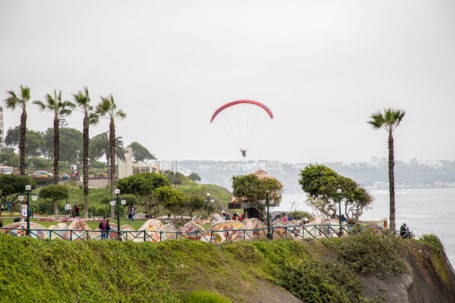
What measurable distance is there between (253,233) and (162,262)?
9.50m

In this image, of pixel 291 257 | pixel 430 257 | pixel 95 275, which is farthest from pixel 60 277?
pixel 430 257

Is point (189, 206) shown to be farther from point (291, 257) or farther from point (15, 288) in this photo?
point (15, 288)

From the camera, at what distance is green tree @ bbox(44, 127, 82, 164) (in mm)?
123875

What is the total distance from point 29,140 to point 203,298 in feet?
361

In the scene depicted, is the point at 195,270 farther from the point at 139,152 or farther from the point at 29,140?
the point at 139,152

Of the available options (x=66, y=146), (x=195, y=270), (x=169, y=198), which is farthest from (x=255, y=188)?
(x=66, y=146)

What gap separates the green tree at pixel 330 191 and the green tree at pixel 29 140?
297 ft

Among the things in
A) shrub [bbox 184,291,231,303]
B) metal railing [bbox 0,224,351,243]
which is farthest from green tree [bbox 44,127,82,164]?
shrub [bbox 184,291,231,303]

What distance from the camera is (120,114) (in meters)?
42.1

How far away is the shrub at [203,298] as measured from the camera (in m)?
17.1

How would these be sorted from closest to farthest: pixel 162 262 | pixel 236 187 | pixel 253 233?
pixel 162 262, pixel 253 233, pixel 236 187

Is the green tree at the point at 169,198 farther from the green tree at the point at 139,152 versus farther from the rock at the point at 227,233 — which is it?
the green tree at the point at 139,152

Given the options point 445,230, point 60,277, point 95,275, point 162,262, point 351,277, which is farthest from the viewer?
point 445,230

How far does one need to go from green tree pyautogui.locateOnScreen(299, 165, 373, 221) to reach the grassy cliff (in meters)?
13.6
